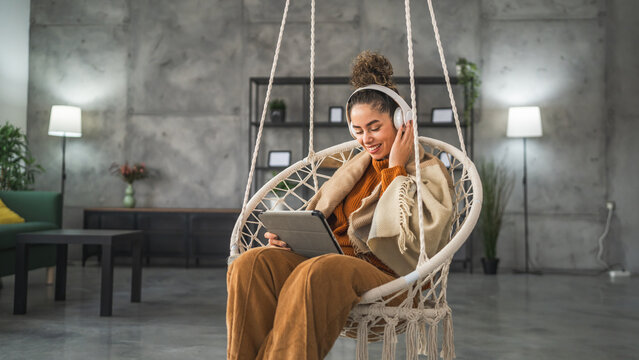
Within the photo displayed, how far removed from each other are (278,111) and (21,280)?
3273mm

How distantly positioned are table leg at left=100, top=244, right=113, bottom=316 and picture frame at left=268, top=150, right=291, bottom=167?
9.66 feet

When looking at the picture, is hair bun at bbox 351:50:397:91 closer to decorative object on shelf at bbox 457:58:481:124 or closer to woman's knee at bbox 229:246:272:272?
woman's knee at bbox 229:246:272:272

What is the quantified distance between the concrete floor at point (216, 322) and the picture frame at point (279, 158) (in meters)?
1.72

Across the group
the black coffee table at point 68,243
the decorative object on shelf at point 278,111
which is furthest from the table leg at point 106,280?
the decorative object on shelf at point 278,111

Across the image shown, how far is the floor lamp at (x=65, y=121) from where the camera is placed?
5.88 m

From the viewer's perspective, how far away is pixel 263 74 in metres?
6.29

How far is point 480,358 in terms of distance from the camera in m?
2.44

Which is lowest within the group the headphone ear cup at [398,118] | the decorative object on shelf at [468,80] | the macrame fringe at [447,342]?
the macrame fringe at [447,342]

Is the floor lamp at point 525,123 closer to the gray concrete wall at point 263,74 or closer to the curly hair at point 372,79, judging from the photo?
the gray concrete wall at point 263,74

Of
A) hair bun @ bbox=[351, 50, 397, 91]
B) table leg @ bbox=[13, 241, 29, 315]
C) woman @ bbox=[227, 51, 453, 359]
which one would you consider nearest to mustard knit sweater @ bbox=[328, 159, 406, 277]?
woman @ bbox=[227, 51, 453, 359]

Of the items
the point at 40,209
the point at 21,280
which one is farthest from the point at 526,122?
the point at 21,280

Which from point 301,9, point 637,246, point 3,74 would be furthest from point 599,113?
point 3,74

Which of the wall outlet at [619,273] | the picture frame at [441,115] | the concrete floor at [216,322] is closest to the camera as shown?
the concrete floor at [216,322]

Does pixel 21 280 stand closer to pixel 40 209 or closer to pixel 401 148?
pixel 40 209
